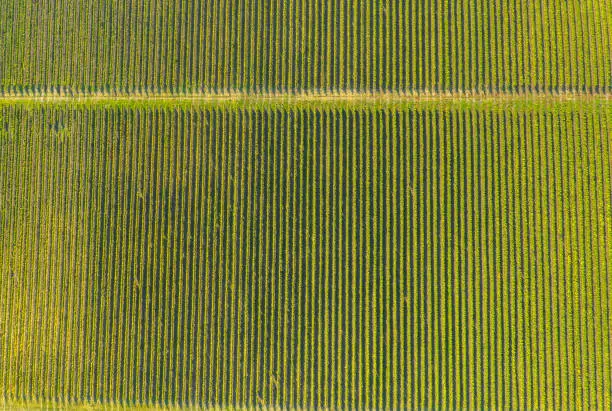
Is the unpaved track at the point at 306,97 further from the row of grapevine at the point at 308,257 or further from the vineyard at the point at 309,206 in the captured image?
the row of grapevine at the point at 308,257

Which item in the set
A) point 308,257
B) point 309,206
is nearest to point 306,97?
point 309,206

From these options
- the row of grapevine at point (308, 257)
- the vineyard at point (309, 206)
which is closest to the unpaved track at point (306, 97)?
the vineyard at point (309, 206)

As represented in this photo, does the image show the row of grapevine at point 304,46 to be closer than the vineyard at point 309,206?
No

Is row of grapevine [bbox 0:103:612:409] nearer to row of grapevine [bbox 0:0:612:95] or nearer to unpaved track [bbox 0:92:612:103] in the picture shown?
unpaved track [bbox 0:92:612:103]

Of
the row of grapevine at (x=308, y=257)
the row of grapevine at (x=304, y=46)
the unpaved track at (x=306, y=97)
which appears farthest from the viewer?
the row of grapevine at (x=304, y=46)

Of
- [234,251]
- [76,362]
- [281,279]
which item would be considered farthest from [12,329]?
[281,279]

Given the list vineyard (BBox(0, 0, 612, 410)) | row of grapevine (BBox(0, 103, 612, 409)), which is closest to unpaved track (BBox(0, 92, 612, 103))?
vineyard (BBox(0, 0, 612, 410))
